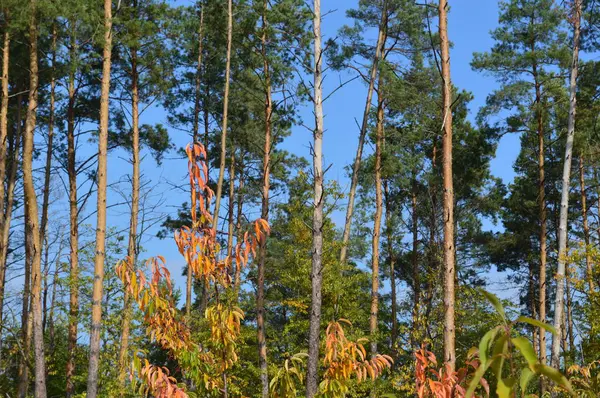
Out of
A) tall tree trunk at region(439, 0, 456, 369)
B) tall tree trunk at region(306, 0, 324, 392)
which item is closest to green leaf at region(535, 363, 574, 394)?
tall tree trunk at region(439, 0, 456, 369)

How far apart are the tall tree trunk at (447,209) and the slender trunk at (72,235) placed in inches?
422

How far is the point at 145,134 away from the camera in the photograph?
855 inches

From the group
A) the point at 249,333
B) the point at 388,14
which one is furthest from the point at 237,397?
the point at 388,14

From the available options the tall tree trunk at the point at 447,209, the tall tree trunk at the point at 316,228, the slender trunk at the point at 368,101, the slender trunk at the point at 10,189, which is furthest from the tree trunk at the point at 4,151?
the tall tree trunk at the point at 447,209

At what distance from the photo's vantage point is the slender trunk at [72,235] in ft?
56.2

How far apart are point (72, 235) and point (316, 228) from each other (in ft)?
41.8

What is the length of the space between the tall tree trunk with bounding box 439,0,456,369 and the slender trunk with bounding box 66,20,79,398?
35.2 ft

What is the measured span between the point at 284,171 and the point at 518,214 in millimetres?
9172

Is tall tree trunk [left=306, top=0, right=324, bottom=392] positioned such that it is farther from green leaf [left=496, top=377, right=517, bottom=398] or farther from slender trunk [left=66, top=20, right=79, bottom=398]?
slender trunk [left=66, top=20, right=79, bottom=398]

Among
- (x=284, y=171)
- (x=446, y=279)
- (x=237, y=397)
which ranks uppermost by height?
(x=284, y=171)

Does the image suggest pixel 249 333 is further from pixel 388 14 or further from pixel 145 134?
pixel 388 14

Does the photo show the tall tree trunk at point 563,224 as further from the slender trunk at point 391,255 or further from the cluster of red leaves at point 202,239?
the slender trunk at point 391,255

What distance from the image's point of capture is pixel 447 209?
734cm

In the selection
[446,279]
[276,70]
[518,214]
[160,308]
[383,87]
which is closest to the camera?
[160,308]
